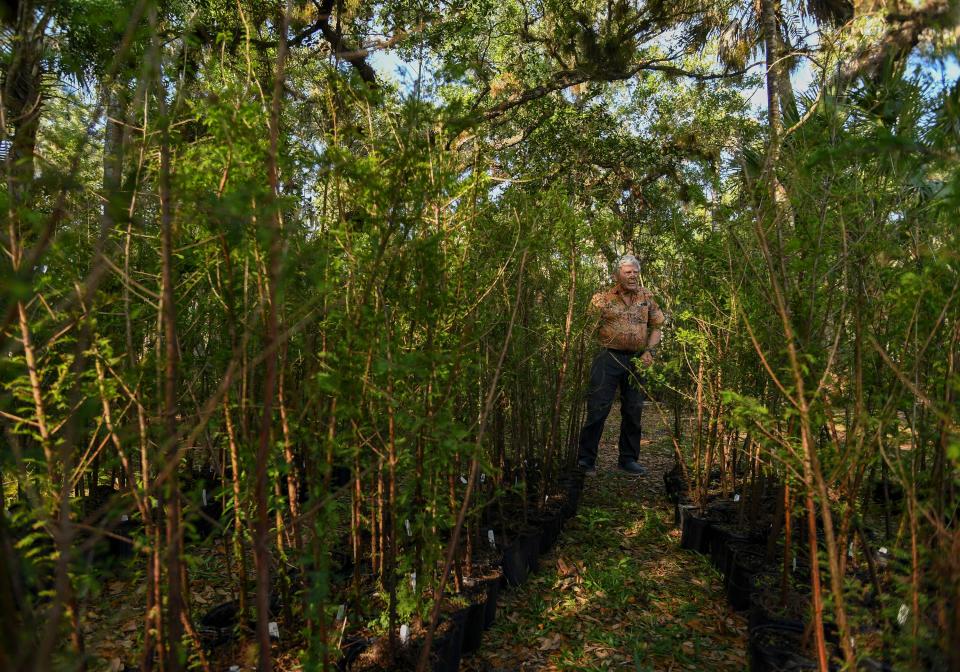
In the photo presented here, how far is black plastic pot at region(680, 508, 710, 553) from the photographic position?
408cm

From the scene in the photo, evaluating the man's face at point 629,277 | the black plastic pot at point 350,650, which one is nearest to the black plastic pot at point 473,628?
the black plastic pot at point 350,650

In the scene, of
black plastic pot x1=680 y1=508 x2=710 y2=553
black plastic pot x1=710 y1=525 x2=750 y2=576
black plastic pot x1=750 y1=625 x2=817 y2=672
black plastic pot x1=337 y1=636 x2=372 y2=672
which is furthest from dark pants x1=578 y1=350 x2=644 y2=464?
black plastic pot x1=337 y1=636 x2=372 y2=672

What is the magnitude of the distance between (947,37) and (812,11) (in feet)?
33.0

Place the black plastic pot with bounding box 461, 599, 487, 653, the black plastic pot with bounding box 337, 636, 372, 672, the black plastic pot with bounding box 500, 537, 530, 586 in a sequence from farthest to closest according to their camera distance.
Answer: the black plastic pot with bounding box 500, 537, 530, 586, the black plastic pot with bounding box 461, 599, 487, 653, the black plastic pot with bounding box 337, 636, 372, 672

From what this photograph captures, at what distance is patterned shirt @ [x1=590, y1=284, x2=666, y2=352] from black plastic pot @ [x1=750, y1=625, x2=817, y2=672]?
2966 millimetres

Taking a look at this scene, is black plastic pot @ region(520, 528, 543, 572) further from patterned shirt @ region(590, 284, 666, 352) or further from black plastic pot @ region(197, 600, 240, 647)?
patterned shirt @ region(590, 284, 666, 352)

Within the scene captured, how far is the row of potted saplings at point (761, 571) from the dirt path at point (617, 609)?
0.47ft

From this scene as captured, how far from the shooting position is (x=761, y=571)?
3145mm

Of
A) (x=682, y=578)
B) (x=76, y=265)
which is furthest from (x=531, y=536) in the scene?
(x=76, y=265)

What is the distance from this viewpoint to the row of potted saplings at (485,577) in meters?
→ 2.29

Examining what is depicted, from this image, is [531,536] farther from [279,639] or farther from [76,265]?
[76,265]

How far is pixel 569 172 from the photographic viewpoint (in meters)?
9.30

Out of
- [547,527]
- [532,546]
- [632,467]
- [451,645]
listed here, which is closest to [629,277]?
[632,467]

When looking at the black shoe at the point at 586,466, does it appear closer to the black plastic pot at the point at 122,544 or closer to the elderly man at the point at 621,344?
the elderly man at the point at 621,344
